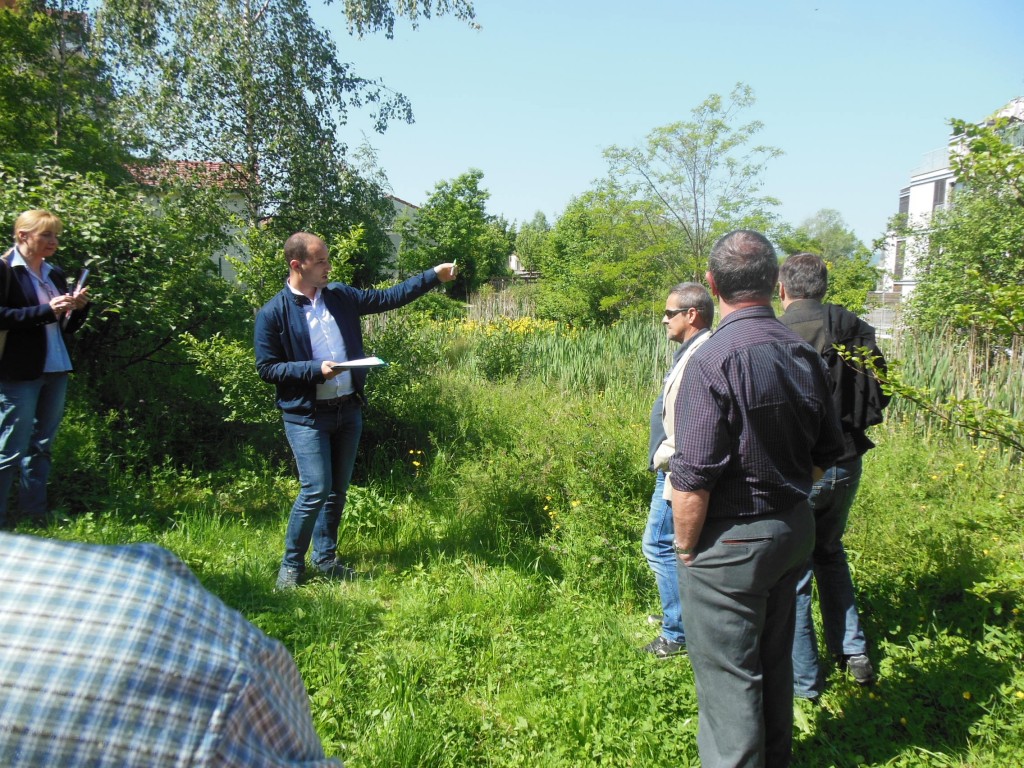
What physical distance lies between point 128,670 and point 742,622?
184cm

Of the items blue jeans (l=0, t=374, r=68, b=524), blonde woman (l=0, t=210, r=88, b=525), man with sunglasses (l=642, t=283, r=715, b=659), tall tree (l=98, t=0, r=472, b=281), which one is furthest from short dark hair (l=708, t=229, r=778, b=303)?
tall tree (l=98, t=0, r=472, b=281)

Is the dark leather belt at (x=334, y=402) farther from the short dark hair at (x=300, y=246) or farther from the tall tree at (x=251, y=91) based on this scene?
the tall tree at (x=251, y=91)

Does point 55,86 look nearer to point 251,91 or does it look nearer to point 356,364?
point 251,91

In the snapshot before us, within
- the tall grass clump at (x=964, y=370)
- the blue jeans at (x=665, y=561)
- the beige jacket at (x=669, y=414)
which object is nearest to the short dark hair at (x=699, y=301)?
the beige jacket at (x=669, y=414)

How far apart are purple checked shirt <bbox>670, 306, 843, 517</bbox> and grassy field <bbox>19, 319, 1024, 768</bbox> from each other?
45.6 inches

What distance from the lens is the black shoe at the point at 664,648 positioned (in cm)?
322

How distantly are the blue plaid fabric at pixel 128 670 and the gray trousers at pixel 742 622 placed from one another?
1537mm

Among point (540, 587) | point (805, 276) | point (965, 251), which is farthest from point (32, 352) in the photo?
point (965, 251)

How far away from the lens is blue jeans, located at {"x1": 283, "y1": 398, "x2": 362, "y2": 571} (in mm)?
3662

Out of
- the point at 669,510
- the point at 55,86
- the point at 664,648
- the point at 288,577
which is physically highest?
the point at 55,86

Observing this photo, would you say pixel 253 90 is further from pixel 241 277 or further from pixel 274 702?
pixel 274 702

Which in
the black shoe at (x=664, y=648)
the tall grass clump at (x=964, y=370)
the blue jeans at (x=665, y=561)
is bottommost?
the black shoe at (x=664, y=648)

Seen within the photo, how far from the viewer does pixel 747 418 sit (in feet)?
6.87

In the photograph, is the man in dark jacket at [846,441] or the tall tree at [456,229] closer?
the man in dark jacket at [846,441]
